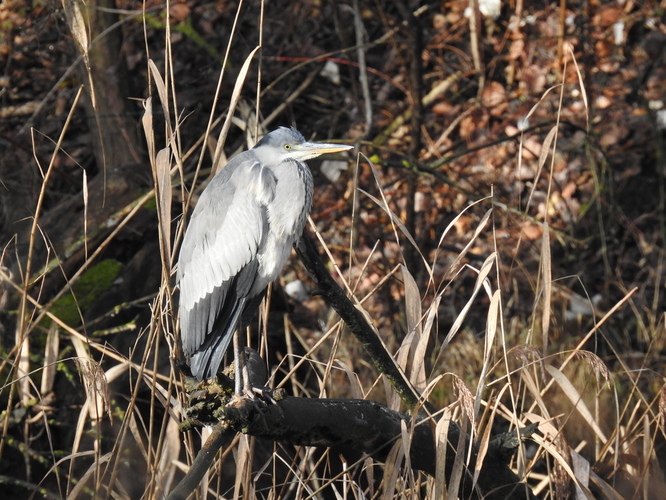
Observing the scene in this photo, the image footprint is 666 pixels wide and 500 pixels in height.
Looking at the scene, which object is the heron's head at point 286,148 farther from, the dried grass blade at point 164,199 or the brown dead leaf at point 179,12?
the brown dead leaf at point 179,12

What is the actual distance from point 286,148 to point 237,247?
0.33 m

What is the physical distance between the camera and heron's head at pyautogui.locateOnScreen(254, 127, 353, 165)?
2322 millimetres

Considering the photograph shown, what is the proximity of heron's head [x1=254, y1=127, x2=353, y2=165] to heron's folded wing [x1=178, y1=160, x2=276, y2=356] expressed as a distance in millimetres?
74

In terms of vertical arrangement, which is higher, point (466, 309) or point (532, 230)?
point (466, 309)

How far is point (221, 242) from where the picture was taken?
2219 mm

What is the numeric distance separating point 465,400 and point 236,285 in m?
0.77

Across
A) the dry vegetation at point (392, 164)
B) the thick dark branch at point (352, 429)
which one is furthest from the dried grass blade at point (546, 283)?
the dry vegetation at point (392, 164)

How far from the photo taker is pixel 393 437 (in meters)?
1.99

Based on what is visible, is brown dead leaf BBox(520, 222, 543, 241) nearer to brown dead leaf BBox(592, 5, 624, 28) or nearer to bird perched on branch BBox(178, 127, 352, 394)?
brown dead leaf BBox(592, 5, 624, 28)

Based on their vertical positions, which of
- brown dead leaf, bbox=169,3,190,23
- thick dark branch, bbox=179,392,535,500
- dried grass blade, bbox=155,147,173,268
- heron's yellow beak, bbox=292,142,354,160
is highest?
brown dead leaf, bbox=169,3,190,23

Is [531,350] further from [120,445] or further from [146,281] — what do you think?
[146,281]

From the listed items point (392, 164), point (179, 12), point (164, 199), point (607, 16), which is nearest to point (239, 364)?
point (164, 199)

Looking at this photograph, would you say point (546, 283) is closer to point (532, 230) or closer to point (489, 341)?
point (489, 341)

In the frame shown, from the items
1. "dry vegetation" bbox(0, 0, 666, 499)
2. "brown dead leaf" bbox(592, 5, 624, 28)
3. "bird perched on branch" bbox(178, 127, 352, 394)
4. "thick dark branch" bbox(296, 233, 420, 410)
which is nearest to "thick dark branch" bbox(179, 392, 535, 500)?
"thick dark branch" bbox(296, 233, 420, 410)
